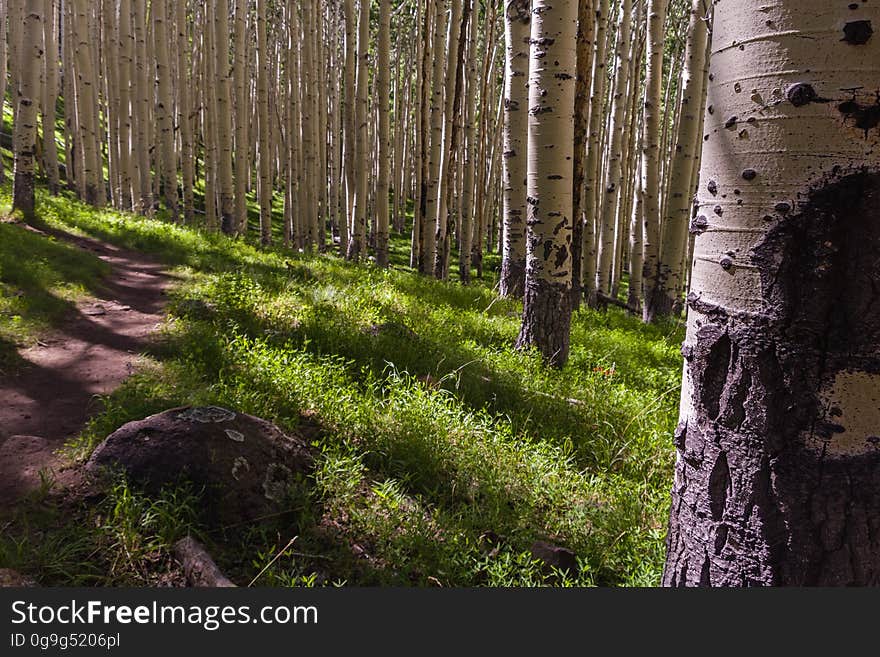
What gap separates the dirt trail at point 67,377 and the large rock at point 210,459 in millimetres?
370

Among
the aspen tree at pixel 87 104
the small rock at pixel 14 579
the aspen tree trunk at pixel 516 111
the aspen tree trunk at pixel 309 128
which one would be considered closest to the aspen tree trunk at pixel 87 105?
the aspen tree at pixel 87 104

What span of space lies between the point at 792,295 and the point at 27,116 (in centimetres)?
1084

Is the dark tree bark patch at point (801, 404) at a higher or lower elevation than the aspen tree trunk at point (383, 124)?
lower

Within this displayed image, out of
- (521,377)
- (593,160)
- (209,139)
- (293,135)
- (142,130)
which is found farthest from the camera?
(293,135)

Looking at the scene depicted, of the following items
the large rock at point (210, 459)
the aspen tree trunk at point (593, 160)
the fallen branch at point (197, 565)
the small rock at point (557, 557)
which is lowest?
the small rock at point (557, 557)

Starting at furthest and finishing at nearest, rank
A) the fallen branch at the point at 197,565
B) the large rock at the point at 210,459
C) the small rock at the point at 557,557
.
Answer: the large rock at the point at 210,459 → the small rock at the point at 557,557 → the fallen branch at the point at 197,565

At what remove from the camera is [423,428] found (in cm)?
389

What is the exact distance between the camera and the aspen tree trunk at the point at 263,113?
42.1ft

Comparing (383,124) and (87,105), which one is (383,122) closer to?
(383,124)

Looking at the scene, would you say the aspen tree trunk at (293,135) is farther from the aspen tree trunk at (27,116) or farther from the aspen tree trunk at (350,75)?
the aspen tree trunk at (27,116)

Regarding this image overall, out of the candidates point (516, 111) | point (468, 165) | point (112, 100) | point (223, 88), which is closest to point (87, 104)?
point (112, 100)

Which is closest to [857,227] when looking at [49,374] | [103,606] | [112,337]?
[103,606]

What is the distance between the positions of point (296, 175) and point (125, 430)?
13712 mm

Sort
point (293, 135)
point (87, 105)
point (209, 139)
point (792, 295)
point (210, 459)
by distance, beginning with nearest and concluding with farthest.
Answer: point (792, 295)
point (210, 459)
point (87, 105)
point (209, 139)
point (293, 135)
